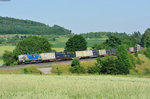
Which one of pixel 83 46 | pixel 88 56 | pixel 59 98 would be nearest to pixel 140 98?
pixel 59 98

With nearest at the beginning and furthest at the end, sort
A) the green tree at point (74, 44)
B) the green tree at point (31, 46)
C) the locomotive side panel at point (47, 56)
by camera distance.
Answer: the locomotive side panel at point (47, 56) → the green tree at point (31, 46) → the green tree at point (74, 44)

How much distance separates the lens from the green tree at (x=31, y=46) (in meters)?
103

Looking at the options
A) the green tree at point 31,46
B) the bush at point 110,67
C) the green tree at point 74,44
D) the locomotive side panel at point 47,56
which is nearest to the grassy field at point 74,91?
the bush at point 110,67

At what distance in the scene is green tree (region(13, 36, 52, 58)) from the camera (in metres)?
103

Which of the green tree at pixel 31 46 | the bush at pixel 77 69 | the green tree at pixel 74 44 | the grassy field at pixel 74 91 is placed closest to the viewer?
the grassy field at pixel 74 91

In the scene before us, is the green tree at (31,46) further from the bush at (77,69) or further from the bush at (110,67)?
the bush at (110,67)

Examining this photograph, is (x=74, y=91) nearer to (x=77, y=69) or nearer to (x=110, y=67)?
(x=110, y=67)

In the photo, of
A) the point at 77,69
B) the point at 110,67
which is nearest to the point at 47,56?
the point at 77,69

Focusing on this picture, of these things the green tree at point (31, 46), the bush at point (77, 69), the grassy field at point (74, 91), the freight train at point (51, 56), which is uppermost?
the green tree at point (31, 46)

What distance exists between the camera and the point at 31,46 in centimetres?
10662

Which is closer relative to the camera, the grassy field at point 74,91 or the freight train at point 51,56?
the grassy field at point 74,91

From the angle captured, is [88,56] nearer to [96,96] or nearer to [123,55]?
[123,55]

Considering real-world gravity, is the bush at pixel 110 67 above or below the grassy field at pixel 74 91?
below

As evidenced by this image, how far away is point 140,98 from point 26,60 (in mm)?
66046
